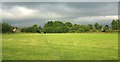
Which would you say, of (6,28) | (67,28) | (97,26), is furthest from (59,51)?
(97,26)

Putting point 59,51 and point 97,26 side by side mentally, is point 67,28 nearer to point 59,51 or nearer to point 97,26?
point 97,26

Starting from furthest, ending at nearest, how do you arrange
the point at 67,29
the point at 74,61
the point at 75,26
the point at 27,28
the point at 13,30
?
the point at 75,26 → the point at 67,29 → the point at 27,28 → the point at 13,30 → the point at 74,61

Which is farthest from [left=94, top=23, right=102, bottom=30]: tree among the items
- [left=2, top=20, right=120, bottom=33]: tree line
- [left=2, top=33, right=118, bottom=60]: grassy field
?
[left=2, top=33, right=118, bottom=60]: grassy field

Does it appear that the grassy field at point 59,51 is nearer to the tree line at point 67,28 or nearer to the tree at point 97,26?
the tree line at point 67,28

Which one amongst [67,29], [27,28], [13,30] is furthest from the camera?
[67,29]

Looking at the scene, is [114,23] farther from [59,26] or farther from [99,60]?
[99,60]

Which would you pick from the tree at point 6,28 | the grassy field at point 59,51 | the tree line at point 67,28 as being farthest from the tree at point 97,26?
the grassy field at point 59,51

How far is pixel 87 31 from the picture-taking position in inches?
4045

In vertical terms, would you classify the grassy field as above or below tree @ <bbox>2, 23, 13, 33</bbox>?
below

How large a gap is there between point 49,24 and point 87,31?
61.5ft

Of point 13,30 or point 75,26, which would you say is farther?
point 75,26

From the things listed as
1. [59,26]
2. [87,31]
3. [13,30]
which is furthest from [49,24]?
[13,30]

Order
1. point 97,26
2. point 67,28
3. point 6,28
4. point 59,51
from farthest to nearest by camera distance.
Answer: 1. point 97,26
2. point 67,28
3. point 6,28
4. point 59,51

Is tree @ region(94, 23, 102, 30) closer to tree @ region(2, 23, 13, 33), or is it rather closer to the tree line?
the tree line
